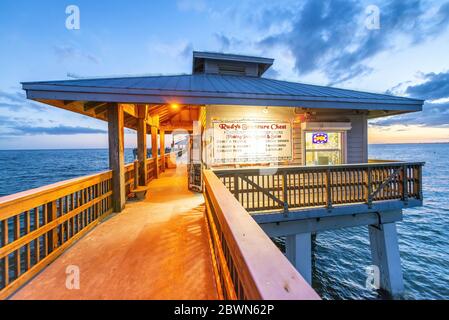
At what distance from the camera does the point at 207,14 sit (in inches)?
503

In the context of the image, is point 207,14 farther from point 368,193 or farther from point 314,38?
point 368,193

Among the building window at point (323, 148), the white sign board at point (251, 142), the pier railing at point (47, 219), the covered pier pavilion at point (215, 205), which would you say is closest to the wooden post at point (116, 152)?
the covered pier pavilion at point (215, 205)

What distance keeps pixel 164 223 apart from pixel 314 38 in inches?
758

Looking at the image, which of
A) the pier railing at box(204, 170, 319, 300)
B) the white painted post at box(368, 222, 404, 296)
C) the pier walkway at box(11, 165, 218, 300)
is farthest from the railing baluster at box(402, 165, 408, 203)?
the pier railing at box(204, 170, 319, 300)

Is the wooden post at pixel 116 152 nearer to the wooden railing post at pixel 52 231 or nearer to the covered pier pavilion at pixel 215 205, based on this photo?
the covered pier pavilion at pixel 215 205

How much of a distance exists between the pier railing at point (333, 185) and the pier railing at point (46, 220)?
108 inches

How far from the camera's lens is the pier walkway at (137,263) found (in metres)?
2.24

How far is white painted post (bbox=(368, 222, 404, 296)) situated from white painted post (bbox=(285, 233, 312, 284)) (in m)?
2.24

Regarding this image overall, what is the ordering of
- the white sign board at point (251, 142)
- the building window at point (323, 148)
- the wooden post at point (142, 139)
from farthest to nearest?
the wooden post at point (142, 139)
the building window at point (323, 148)
the white sign board at point (251, 142)

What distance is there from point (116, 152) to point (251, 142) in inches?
143

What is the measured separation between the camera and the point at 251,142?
590 cm

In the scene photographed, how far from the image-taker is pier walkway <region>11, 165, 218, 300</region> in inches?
88.0
